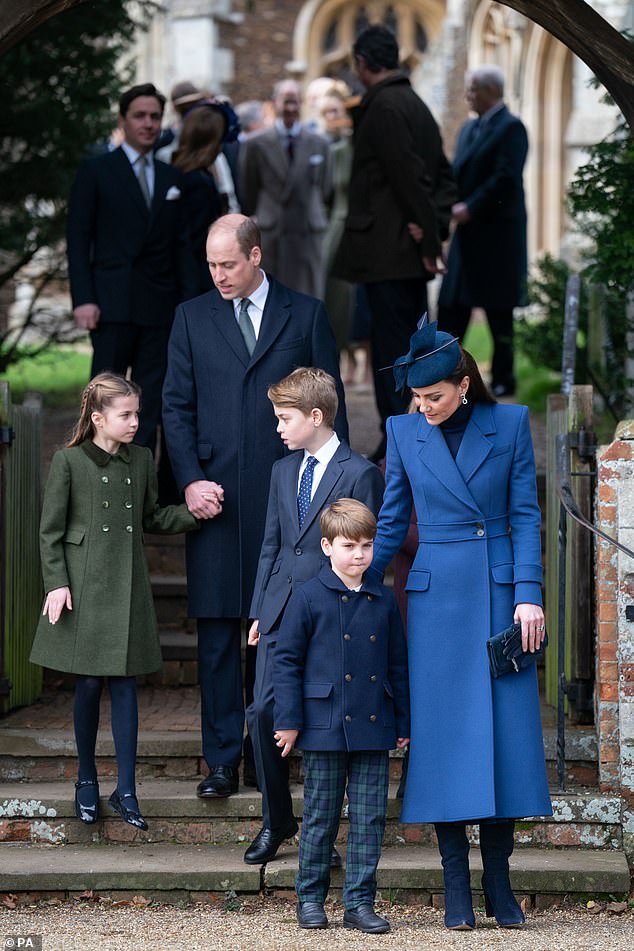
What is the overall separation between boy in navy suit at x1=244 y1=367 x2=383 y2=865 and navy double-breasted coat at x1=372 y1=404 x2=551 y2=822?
0.23 meters

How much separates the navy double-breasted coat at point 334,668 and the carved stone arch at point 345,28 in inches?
1064

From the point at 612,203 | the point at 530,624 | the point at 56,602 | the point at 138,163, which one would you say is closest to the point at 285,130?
the point at 138,163

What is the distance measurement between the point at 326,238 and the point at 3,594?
7.43m

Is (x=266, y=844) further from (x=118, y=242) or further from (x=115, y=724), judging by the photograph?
(x=118, y=242)

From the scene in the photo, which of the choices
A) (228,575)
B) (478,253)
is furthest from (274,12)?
(228,575)

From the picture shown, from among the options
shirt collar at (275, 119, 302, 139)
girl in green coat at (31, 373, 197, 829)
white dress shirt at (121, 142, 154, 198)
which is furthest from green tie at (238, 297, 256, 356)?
shirt collar at (275, 119, 302, 139)

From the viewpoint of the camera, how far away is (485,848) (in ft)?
17.6

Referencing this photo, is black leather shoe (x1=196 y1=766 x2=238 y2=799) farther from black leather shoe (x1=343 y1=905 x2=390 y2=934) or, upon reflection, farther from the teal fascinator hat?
the teal fascinator hat

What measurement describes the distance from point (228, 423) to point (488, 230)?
4.83 meters

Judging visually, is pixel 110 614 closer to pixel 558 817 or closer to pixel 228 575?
pixel 228 575

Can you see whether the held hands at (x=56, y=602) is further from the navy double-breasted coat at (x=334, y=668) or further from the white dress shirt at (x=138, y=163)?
the white dress shirt at (x=138, y=163)

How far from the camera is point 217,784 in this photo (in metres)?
6.20

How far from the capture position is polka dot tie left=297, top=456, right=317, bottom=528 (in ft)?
18.6

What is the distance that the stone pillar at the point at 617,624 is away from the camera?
6.24 m
